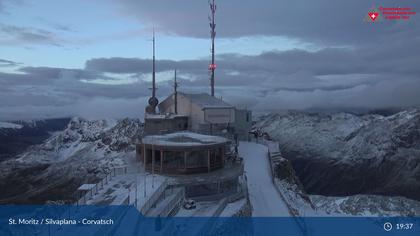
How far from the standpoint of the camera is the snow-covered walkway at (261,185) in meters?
36.6

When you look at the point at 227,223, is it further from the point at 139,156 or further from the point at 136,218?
the point at 139,156

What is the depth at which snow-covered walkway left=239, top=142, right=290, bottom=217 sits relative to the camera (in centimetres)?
3659

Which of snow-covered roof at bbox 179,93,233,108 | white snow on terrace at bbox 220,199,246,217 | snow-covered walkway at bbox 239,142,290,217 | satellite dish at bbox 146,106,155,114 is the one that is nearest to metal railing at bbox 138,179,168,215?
white snow on terrace at bbox 220,199,246,217

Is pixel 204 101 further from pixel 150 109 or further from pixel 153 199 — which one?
pixel 153 199

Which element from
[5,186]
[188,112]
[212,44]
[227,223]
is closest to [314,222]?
[227,223]

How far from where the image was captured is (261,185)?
42.4 metres

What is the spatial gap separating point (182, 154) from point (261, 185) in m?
9.42

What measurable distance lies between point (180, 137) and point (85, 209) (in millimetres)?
13336

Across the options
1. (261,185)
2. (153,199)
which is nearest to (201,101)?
(261,185)

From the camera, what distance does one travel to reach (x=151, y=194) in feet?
96.2

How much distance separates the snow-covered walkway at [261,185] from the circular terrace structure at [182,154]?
171 inches

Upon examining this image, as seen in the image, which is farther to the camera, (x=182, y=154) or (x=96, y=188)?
(x=182, y=154)

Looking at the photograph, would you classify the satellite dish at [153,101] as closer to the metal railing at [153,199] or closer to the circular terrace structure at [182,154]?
the circular terrace structure at [182,154]

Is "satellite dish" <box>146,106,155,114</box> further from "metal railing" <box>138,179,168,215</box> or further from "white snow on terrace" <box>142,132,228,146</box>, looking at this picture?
"metal railing" <box>138,179,168,215</box>
